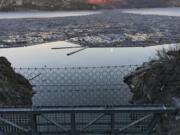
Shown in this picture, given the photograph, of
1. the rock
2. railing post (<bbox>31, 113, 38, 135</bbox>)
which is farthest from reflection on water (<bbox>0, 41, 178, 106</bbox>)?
railing post (<bbox>31, 113, 38, 135</bbox>)

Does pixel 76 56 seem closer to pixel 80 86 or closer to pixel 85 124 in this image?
pixel 80 86

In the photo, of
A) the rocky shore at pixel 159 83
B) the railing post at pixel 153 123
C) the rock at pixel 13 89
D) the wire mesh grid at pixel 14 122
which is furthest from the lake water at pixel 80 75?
the railing post at pixel 153 123

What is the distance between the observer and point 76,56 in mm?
13234

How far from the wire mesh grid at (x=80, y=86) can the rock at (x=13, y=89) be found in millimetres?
340

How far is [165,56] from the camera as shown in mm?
7875

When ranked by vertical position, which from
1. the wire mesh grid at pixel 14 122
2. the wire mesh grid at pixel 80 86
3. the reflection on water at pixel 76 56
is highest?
the wire mesh grid at pixel 14 122

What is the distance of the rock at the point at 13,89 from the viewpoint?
22.5 feet

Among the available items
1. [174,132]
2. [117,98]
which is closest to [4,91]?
[117,98]

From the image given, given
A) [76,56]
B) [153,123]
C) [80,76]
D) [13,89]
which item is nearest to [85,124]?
[153,123]

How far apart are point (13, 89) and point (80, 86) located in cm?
259

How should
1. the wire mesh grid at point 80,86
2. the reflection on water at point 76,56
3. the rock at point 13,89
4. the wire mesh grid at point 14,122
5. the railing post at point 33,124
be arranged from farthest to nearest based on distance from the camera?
the reflection on water at point 76,56, the wire mesh grid at point 80,86, the rock at point 13,89, the wire mesh grid at point 14,122, the railing post at point 33,124

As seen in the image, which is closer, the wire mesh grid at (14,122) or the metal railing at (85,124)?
the metal railing at (85,124)

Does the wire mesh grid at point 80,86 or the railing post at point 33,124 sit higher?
A: the railing post at point 33,124

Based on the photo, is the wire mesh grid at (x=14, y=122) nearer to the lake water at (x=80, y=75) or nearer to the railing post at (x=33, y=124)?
the railing post at (x=33, y=124)
